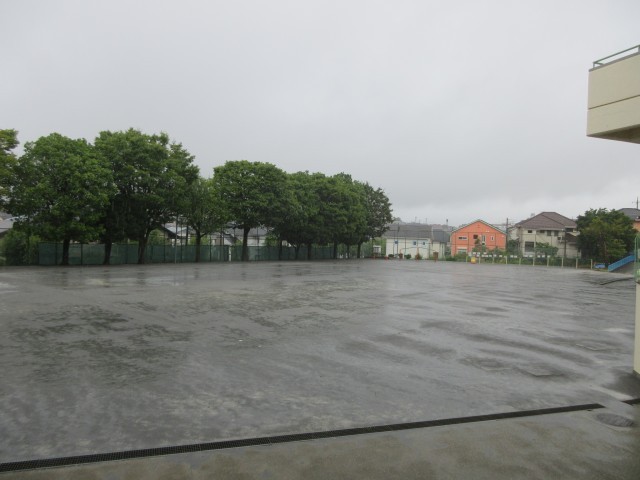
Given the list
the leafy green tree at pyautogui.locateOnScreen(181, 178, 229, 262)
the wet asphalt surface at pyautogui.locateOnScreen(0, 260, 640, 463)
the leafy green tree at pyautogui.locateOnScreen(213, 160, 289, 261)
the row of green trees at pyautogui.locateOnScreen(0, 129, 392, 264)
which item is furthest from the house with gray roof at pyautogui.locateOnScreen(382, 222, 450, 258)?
the wet asphalt surface at pyautogui.locateOnScreen(0, 260, 640, 463)

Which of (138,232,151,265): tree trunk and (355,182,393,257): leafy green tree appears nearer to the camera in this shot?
(138,232,151,265): tree trunk

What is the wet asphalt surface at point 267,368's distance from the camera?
4.31 metres

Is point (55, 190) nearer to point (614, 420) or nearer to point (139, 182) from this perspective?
point (139, 182)

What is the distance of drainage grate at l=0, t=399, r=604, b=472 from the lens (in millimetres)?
3463

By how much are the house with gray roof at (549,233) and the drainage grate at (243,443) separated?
70.1 m

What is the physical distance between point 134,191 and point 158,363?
2877 centimetres

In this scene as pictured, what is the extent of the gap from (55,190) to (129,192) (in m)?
5.33

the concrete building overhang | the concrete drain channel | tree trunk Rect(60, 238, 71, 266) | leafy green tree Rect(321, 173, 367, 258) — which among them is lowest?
the concrete drain channel

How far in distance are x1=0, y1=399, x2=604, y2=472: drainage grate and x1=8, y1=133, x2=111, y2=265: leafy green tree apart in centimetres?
2767

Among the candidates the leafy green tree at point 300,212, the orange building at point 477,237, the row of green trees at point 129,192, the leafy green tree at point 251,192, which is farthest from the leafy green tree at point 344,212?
the orange building at point 477,237

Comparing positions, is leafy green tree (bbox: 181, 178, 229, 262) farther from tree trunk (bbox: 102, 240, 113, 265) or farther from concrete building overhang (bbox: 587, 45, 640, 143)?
concrete building overhang (bbox: 587, 45, 640, 143)

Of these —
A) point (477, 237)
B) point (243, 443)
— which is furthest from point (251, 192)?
point (477, 237)

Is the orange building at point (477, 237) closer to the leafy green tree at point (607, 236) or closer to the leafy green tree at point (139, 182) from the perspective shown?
the leafy green tree at point (607, 236)

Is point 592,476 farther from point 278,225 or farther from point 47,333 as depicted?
point 278,225
